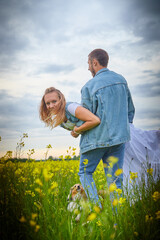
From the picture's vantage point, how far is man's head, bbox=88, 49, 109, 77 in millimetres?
2346

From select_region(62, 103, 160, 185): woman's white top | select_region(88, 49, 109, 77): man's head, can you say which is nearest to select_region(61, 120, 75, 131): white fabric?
select_region(88, 49, 109, 77): man's head

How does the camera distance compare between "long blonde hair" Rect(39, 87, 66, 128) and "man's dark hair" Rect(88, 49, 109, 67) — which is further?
"man's dark hair" Rect(88, 49, 109, 67)

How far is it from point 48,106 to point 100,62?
0.84m

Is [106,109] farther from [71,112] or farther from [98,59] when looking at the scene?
[98,59]

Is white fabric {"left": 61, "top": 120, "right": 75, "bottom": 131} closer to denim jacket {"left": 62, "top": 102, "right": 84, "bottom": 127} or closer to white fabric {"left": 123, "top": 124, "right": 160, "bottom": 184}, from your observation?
denim jacket {"left": 62, "top": 102, "right": 84, "bottom": 127}

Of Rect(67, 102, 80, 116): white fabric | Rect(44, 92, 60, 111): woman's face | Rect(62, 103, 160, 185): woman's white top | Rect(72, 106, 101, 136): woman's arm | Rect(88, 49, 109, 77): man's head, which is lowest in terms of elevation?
Rect(62, 103, 160, 185): woman's white top

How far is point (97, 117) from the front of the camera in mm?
2059

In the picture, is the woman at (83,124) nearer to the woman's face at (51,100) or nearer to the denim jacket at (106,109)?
the woman's face at (51,100)

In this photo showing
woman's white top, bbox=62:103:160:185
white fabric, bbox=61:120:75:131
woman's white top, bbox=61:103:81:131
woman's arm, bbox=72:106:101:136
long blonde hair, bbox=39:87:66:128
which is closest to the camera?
woman's arm, bbox=72:106:101:136

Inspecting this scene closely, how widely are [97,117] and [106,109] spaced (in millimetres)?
152

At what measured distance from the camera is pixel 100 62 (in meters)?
2.37

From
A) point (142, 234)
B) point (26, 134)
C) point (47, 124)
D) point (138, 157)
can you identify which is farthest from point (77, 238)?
point (26, 134)

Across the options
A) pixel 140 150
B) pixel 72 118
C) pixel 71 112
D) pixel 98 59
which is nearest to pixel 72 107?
pixel 71 112

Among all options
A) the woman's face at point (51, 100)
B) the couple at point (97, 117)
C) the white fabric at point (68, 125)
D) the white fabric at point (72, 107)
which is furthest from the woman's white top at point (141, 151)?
the woman's face at point (51, 100)
